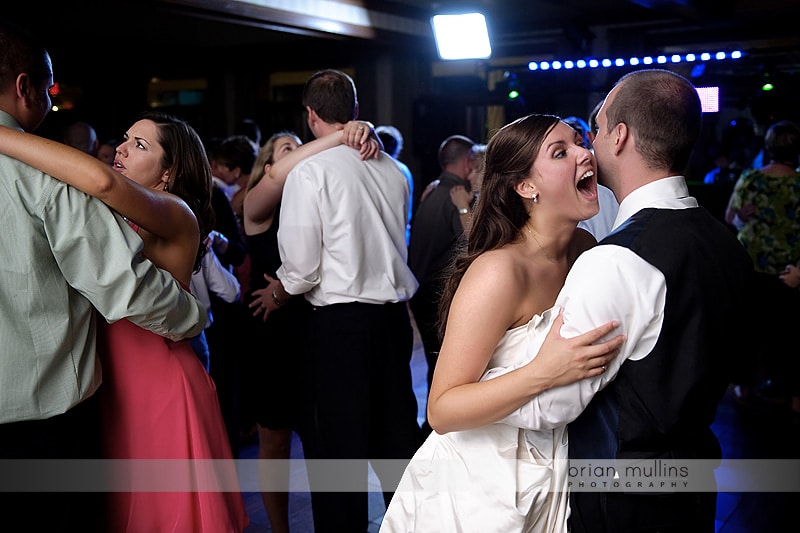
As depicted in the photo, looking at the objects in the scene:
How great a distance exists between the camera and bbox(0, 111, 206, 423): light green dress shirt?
158 cm

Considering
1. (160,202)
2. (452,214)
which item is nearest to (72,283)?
(160,202)

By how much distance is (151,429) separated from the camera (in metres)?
1.86

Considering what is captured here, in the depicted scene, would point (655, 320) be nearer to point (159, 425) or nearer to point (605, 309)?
point (605, 309)

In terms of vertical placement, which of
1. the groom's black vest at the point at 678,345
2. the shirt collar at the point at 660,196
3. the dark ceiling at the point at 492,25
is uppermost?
the dark ceiling at the point at 492,25

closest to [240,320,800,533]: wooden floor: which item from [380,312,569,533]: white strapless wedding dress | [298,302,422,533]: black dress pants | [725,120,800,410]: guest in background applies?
[725,120,800,410]: guest in background

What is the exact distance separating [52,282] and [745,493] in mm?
3134

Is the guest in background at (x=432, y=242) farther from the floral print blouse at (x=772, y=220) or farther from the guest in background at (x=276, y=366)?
the floral print blouse at (x=772, y=220)

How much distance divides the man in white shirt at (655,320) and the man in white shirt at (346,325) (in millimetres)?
1282

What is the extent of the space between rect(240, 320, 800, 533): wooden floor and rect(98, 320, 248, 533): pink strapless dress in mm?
1300

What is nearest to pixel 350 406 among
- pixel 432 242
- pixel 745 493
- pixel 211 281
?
pixel 211 281

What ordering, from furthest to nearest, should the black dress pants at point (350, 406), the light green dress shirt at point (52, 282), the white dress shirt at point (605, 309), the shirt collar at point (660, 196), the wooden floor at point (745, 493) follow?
1. the wooden floor at point (745, 493)
2. the black dress pants at point (350, 406)
3. the light green dress shirt at point (52, 282)
4. the shirt collar at point (660, 196)
5. the white dress shirt at point (605, 309)

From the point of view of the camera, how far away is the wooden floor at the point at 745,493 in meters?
3.19

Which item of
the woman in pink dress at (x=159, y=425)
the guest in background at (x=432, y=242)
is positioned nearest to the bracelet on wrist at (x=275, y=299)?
the woman in pink dress at (x=159, y=425)


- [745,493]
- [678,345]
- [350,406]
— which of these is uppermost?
[678,345]
